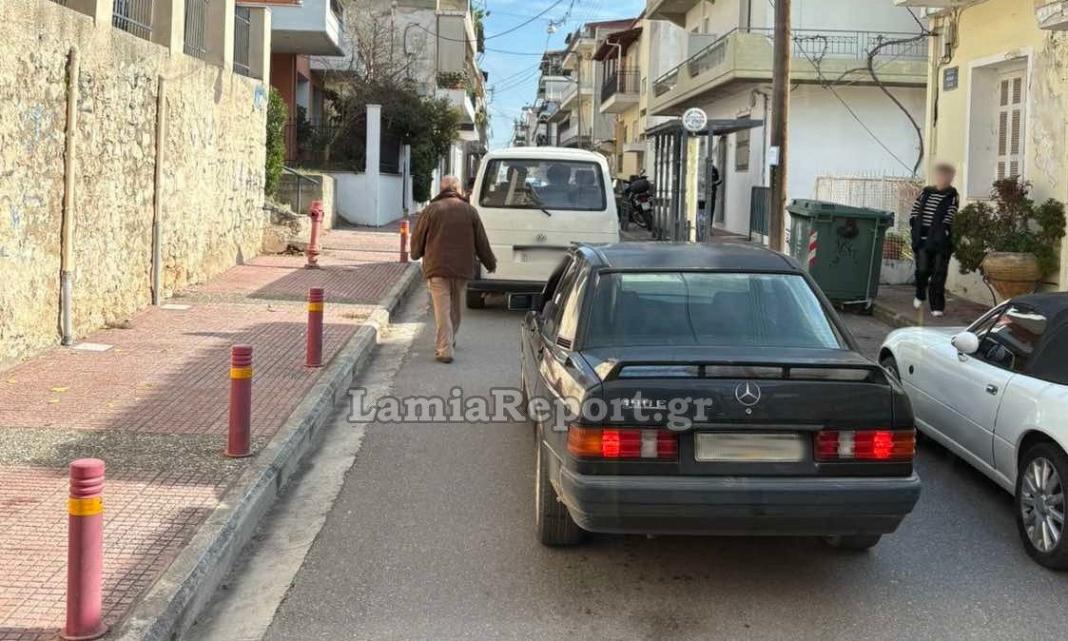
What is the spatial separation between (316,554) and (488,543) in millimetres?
858

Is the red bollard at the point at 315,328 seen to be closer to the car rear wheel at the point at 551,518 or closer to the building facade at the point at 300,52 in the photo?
the car rear wheel at the point at 551,518

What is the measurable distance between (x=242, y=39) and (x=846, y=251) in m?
9.95

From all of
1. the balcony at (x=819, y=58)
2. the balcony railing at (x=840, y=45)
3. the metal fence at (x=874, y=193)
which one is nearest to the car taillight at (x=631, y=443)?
the metal fence at (x=874, y=193)

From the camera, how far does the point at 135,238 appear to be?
1166cm

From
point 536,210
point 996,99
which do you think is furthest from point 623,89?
point 536,210

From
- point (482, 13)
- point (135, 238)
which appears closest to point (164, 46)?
point (135, 238)

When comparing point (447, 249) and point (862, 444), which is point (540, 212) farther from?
point (862, 444)

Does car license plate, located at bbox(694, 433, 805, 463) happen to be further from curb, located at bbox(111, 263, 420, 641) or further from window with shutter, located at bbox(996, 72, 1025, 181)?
window with shutter, located at bbox(996, 72, 1025, 181)

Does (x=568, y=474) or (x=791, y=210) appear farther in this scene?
(x=791, y=210)

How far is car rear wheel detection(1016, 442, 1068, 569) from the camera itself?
5098mm

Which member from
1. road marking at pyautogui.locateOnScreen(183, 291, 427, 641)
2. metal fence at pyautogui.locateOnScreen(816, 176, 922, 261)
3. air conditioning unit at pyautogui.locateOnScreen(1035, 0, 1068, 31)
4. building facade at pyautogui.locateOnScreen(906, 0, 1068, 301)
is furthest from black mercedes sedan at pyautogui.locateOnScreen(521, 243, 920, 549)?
metal fence at pyautogui.locateOnScreen(816, 176, 922, 261)

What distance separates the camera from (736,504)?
452cm

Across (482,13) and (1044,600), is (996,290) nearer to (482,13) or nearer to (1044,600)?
(1044,600)

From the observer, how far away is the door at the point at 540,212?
13.1 m
